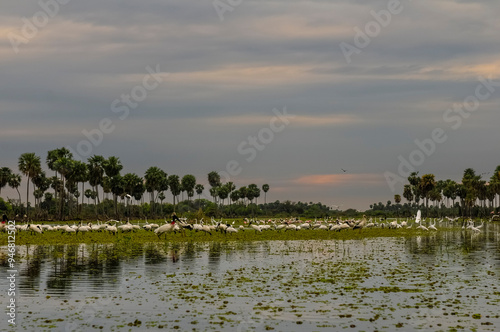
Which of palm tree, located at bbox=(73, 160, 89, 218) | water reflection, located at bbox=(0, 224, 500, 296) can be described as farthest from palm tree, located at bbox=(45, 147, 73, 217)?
water reflection, located at bbox=(0, 224, 500, 296)

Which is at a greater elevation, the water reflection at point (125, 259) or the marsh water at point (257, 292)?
the water reflection at point (125, 259)

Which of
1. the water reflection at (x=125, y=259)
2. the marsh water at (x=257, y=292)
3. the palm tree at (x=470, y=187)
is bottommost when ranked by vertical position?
the marsh water at (x=257, y=292)

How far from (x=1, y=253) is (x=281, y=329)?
100ft

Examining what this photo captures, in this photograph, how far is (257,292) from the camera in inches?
1033

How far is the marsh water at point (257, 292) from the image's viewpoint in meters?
20.6

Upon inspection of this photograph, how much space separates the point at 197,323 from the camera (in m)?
20.5

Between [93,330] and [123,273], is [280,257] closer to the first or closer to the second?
[123,273]

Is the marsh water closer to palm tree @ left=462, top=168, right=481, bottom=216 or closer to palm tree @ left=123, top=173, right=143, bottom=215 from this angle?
palm tree @ left=123, top=173, right=143, bottom=215

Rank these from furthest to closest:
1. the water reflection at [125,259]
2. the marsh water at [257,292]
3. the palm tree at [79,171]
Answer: the palm tree at [79,171]
the water reflection at [125,259]
the marsh water at [257,292]

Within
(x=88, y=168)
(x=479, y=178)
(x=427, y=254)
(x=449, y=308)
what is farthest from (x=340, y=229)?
(x=479, y=178)

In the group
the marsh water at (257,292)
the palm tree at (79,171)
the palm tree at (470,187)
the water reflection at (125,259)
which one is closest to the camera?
the marsh water at (257,292)

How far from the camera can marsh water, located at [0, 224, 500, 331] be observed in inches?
811

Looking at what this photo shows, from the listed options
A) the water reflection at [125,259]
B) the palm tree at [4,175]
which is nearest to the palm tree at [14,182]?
the palm tree at [4,175]

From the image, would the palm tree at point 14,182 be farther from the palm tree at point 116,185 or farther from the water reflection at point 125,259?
the water reflection at point 125,259
